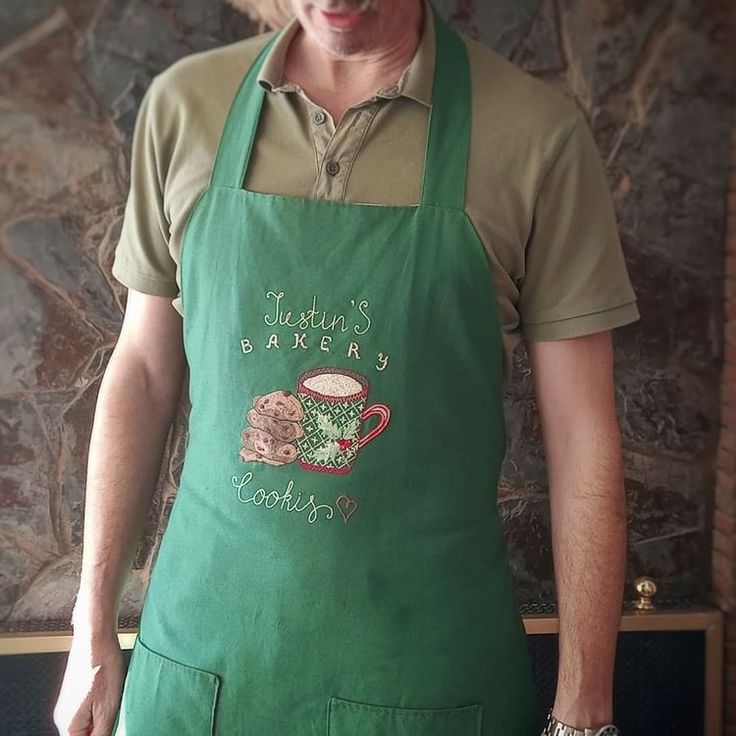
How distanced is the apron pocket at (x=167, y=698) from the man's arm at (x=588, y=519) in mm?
399

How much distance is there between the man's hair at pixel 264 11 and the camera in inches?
57.1

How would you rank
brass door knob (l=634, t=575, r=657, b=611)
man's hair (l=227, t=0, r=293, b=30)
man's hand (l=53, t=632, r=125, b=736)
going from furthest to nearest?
brass door knob (l=634, t=575, r=657, b=611)
man's hair (l=227, t=0, r=293, b=30)
man's hand (l=53, t=632, r=125, b=736)

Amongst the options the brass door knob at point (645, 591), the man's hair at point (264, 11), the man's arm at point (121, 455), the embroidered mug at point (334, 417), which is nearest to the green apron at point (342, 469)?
the embroidered mug at point (334, 417)

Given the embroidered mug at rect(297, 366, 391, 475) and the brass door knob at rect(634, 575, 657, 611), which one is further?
the brass door knob at rect(634, 575, 657, 611)

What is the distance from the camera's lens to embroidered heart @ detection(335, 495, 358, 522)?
95cm

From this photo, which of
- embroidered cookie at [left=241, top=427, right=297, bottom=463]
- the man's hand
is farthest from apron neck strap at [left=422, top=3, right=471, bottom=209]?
the man's hand

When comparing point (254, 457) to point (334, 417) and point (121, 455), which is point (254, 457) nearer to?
point (334, 417)

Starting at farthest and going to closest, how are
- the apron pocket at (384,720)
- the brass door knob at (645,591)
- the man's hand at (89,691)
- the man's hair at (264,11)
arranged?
the brass door knob at (645,591)
the man's hair at (264,11)
the man's hand at (89,691)
the apron pocket at (384,720)

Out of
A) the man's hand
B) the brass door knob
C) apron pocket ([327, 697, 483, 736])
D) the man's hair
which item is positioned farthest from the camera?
the brass door knob

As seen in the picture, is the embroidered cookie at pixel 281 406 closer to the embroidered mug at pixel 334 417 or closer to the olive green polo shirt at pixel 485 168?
the embroidered mug at pixel 334 417

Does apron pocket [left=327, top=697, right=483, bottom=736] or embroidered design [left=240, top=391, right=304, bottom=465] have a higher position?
embroidered design [left=240, top=391, right=304, bottom=465]

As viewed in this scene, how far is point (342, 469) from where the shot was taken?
949 mm

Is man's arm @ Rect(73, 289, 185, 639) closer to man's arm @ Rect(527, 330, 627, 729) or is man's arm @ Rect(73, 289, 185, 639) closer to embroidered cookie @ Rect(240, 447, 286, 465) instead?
embroidered cookie @ Rect(240, 447, 286, 465)

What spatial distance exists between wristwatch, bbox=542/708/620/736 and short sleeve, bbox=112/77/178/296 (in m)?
0.68
